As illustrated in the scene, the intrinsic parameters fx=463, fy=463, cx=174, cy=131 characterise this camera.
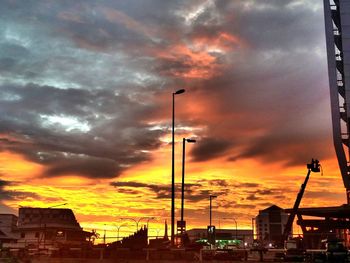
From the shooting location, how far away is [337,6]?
11588cm

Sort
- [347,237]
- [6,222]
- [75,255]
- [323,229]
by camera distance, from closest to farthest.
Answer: [75,255], [323,229], [347,237], [6,222]

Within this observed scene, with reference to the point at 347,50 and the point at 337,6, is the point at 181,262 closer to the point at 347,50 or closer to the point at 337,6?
the point at 347,50

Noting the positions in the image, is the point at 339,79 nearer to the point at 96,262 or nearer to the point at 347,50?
the point at 347,50

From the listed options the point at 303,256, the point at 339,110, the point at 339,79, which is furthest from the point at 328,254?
the point at 339,79

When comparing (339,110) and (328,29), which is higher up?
(328,29)

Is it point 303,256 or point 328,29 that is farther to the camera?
point 328,29

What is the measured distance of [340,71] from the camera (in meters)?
114

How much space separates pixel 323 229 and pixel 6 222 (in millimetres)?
144488

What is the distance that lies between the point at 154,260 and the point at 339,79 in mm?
92197

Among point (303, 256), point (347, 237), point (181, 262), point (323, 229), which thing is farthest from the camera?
point (347, 237)

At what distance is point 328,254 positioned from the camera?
3425 centimetres

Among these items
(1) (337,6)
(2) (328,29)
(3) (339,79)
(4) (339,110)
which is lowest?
(4) (339,110)

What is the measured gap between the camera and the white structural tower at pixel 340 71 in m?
108

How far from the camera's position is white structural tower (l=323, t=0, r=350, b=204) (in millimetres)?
107500
